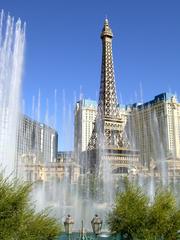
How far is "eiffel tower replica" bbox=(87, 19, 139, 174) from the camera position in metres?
82.4

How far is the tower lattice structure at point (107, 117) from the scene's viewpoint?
3339 inches

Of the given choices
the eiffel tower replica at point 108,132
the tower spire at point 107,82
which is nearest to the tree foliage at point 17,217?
the eiffel tower replica at point 108,132

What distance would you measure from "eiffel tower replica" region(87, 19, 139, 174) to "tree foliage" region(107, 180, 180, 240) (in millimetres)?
58429

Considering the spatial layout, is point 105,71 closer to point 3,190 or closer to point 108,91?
point 108,91

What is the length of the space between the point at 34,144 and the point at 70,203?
52.6 metres

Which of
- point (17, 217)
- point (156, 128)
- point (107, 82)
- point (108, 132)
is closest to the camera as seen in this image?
point (17, 217)

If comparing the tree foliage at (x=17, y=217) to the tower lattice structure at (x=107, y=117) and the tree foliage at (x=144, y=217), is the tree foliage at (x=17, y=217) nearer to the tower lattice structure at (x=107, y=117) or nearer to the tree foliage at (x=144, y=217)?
the tree foliage at (x=144, y=217)

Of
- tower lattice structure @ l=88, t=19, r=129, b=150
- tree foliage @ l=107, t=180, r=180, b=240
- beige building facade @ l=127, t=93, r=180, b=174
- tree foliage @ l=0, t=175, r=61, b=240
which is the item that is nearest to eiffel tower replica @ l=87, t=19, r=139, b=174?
tower lattice structure @ l=88, t=19, r=129, b=150

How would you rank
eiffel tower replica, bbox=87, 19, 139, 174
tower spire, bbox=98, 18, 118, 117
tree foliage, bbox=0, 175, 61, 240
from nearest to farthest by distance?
tree foliage, bbox=0, 175, 61, 240 → eiffel tower replica, bbox=87, 19, 139, 174 → tower spire, bbox=98, 18, 118, 117

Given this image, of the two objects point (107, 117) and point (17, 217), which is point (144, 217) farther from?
point (107, 117)

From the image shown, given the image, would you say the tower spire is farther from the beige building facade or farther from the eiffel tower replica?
the beige building facade

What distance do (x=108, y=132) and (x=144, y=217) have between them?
67.3m

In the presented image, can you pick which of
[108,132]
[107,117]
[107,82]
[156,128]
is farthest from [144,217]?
[156,128]

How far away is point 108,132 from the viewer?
86.8 metres
